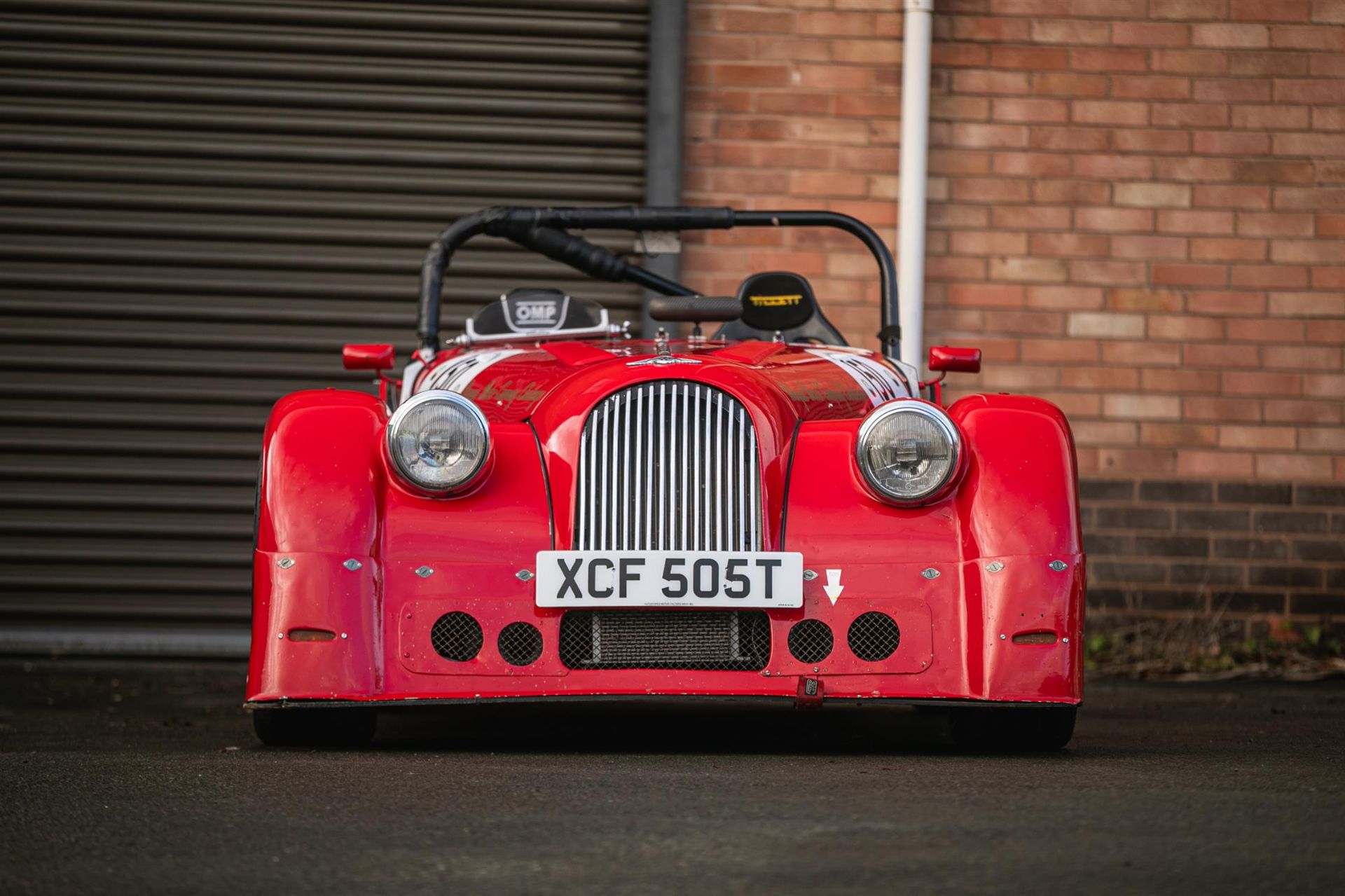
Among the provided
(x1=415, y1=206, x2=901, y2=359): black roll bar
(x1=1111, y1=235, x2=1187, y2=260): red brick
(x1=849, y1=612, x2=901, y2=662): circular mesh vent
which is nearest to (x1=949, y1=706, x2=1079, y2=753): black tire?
(x1=849, y1=612, x2=901, y2=662): circular mesh vent

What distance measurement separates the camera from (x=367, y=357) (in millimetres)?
4828

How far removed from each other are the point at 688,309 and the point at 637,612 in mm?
1325

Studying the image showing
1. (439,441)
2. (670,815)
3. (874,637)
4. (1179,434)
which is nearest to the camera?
(670,815)

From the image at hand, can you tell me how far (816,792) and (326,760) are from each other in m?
1.19

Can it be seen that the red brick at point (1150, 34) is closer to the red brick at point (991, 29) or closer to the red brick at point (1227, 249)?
the red brick at point (991, 29)

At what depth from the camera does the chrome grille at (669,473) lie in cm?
391

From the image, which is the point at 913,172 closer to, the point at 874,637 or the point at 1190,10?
the point at 1190,10

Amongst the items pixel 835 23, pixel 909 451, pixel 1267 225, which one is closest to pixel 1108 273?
pixel 1267 225

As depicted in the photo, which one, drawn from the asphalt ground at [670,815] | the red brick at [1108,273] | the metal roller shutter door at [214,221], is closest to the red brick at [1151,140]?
the red brick at [1108,273]

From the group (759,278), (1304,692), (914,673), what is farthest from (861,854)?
(1304,692)

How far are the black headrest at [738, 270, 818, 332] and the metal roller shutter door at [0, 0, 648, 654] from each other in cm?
232

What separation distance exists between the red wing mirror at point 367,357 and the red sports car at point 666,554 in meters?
0.69

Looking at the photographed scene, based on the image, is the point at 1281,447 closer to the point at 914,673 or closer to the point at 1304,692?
the point at 1304,692

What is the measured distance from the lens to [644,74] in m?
7.59
